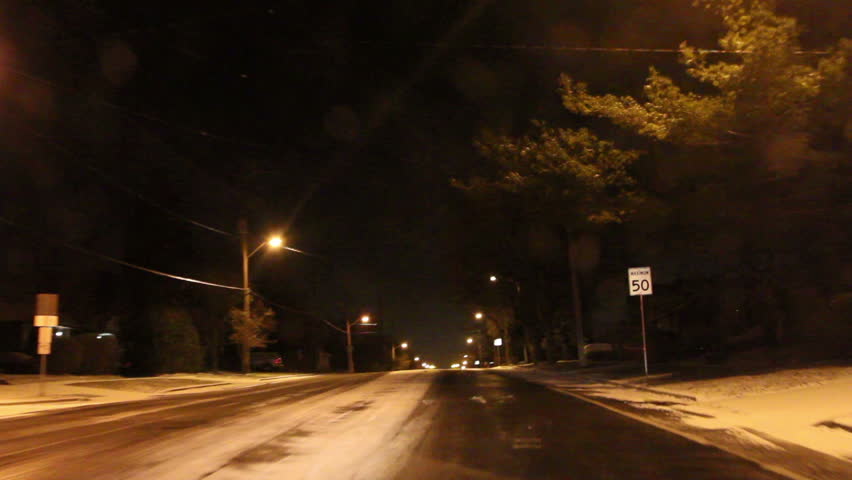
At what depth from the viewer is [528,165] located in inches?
963

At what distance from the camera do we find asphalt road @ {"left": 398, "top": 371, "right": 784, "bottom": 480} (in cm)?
969

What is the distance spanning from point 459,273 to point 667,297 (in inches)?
552

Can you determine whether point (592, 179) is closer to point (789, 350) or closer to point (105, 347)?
point (789, 350)

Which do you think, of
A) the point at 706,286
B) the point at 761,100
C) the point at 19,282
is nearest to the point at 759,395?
the point at 761,100

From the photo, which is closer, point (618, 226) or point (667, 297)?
point (618, 226)

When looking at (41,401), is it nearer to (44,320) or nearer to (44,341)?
(44,341)

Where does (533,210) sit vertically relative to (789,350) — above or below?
above

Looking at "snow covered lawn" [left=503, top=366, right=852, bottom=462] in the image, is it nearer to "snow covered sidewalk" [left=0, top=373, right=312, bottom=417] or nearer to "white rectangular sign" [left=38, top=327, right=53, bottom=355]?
"snow covered sidewalk" [left=0, top=373, right=312, bottom=417]

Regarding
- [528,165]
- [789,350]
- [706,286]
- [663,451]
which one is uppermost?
[528,165]

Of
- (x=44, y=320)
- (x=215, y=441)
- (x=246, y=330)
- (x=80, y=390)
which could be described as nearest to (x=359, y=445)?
(x=215, y=441)

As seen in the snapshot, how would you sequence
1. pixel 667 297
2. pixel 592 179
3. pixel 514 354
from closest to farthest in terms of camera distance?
pixel 592 179
pixel 667 297
pixel 514 354

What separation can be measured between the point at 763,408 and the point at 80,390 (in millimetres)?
23336

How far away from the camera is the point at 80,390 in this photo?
29.3m

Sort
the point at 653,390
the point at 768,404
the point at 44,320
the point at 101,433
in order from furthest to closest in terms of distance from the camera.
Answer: the point at 44,320 < the point at 653,390 < the point at 768,404 < the point at 101,433
